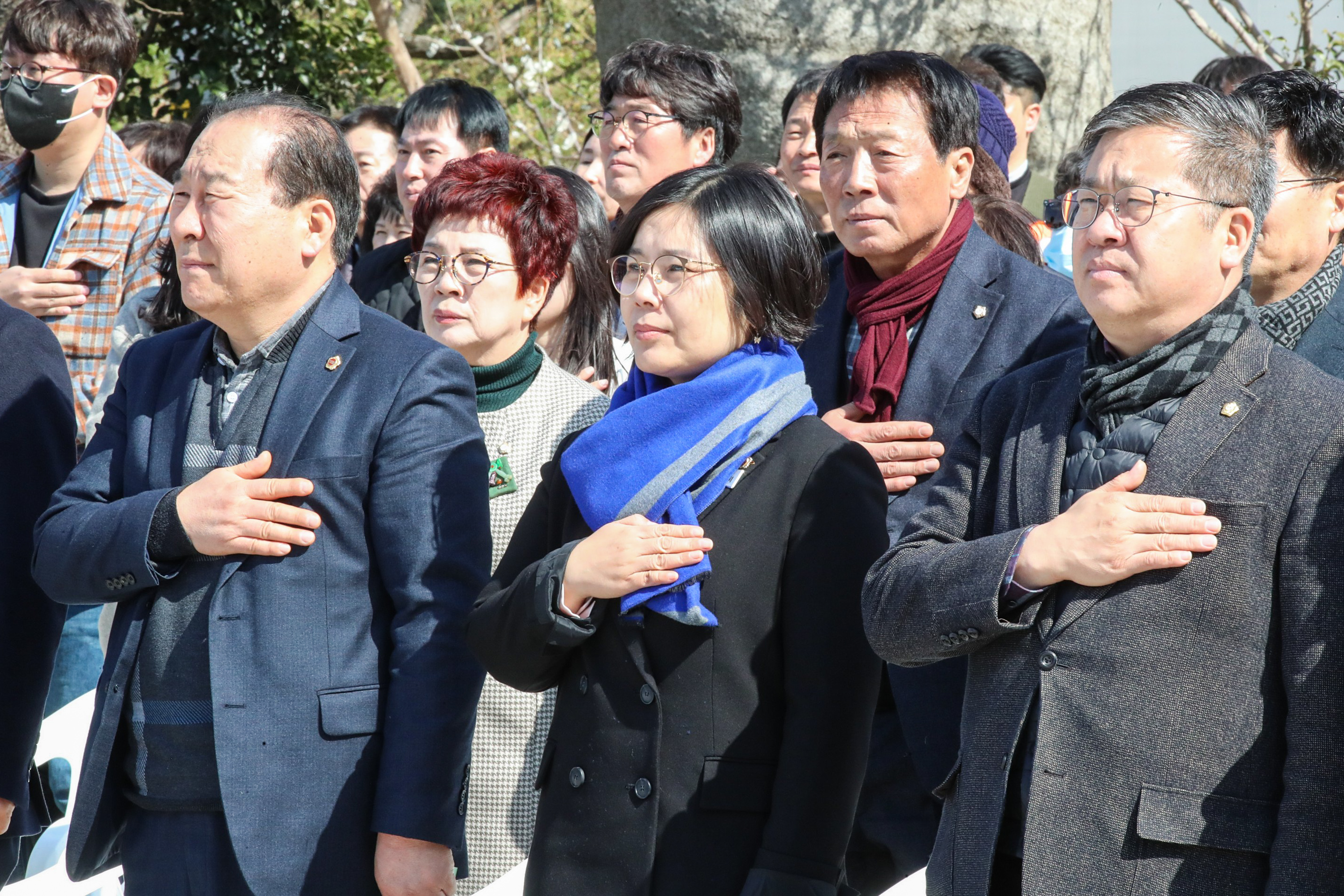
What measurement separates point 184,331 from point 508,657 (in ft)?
3.81

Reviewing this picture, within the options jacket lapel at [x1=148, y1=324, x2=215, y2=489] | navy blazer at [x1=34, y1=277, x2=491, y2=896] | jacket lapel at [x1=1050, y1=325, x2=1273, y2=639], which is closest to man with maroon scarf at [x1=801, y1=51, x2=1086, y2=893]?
jacket lapel at [x1=1050, y1=325, x2=1273, y2=639]

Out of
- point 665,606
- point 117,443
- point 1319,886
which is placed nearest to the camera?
point 1319,886

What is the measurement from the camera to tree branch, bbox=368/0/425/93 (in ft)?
33.2

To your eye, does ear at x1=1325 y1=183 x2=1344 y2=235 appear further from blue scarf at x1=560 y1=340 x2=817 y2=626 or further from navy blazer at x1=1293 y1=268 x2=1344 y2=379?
blue scarf at x1=560 y1=340 x2=817 y2=626

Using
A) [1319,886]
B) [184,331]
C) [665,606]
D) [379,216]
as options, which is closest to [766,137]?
[379,216]

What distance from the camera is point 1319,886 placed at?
1.96m

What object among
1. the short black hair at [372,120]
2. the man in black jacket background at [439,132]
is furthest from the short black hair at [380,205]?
the short black hair at [372,120]

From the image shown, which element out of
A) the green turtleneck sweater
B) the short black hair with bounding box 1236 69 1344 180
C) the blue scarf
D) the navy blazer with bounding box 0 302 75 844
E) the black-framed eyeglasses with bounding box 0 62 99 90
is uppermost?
the short black hair with bounding box 1236 69 1344 180

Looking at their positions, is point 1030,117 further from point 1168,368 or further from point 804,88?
point 1168,368

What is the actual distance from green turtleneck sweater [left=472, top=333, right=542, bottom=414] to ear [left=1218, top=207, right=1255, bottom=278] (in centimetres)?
171

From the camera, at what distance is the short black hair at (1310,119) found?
124 inches

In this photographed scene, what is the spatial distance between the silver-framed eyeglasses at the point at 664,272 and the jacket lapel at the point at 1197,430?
864 millimetres

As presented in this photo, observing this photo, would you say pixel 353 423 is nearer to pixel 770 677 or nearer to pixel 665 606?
pixel 665 606

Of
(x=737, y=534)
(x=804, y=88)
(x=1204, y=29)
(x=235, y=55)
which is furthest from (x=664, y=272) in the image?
(x=235, y=55)
